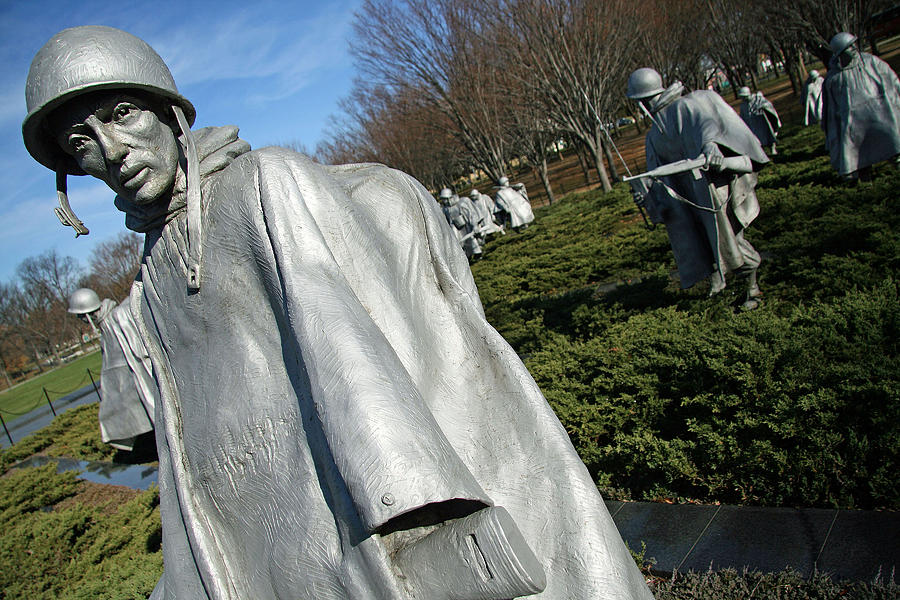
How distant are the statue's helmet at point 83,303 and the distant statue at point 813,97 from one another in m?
19.5

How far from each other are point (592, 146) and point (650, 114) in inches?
686

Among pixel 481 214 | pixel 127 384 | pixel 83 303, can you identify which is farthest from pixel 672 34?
pixel 127 384

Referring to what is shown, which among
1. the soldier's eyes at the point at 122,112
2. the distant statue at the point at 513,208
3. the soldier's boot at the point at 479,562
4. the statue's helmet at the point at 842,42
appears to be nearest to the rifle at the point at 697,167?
the soldier's eyes at the point at 122,112

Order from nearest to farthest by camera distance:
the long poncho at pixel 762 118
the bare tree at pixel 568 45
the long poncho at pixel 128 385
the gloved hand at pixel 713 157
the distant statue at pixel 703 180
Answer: the long poncho at pixel 128 385
the gloved hand at pixel 713 157
the distant statue at pixel 703 180
the long poncho at pixel 762 118
the bare tree at pixel 568 45

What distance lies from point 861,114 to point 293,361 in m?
13.0

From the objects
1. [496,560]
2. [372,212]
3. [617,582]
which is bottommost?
[617,582]

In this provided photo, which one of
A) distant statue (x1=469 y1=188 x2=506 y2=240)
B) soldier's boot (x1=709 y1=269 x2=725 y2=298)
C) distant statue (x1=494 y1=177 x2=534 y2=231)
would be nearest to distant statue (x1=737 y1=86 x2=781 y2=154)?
distant statue (x1=494 y1=177 x2=534 y2=231)

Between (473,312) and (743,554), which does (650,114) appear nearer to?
(743,554)

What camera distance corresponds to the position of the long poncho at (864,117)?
1142cm

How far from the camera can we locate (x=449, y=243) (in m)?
A: 1.81

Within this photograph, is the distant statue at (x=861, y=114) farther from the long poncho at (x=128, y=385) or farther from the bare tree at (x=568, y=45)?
the long poncho at (x=128, y=385)

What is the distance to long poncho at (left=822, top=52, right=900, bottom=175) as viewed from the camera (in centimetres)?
1142

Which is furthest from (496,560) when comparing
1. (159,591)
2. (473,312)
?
(159,591)

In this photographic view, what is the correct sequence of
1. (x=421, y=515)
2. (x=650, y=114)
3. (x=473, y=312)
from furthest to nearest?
(x=650, y=114)
(x=473, y=312)
(x=421, y=515)
